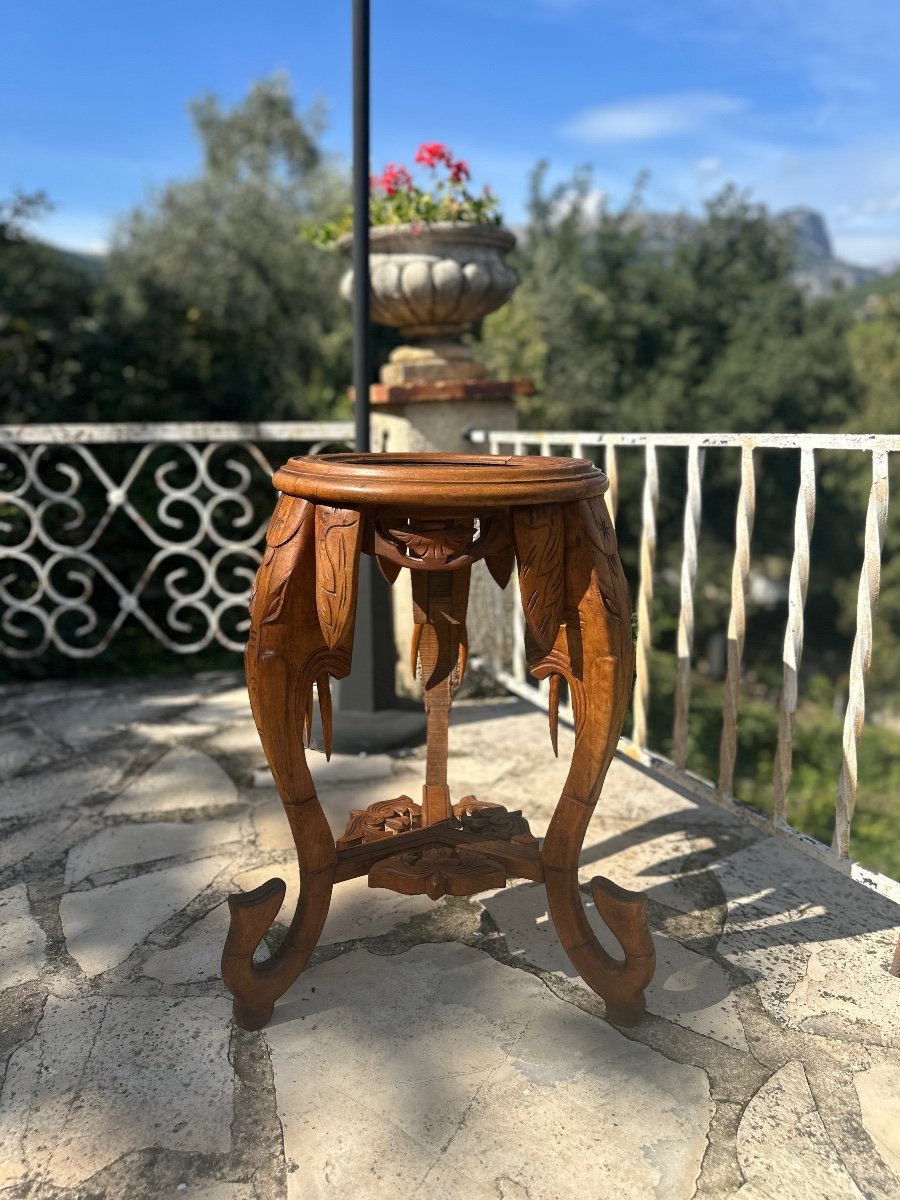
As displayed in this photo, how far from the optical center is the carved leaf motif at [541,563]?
134 cm

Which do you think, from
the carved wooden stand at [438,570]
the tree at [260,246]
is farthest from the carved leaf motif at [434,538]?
the tree at [260,246]

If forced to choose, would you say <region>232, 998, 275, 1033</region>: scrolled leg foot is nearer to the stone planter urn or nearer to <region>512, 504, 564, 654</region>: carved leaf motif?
<region>512, 504, 564, 654</region>: carved leaf motif

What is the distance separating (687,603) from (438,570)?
976 mm

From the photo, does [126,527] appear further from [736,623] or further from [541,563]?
[541,563]

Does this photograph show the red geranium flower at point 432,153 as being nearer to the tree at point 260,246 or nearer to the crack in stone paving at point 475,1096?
the crack in stone paving at point 475,1096

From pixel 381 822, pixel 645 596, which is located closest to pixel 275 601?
pixel 381 822

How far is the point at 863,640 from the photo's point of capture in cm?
167

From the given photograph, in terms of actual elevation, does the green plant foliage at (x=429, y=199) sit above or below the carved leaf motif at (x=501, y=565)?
above

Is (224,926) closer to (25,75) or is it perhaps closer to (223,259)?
(223,259)

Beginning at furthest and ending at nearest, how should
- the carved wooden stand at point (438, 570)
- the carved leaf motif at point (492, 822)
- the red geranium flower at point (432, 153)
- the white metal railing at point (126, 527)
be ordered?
the white metal railing at point (126, 527), the red geranium flower at point (432, 153), the carved leaf motif at point (492, 822), the carved wooden stand at point (438, 570)

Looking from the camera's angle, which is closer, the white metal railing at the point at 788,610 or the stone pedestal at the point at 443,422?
the white metal railing at the point at 788,610

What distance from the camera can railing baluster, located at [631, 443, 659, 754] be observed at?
2248 millimetres

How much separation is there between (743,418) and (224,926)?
18.6m

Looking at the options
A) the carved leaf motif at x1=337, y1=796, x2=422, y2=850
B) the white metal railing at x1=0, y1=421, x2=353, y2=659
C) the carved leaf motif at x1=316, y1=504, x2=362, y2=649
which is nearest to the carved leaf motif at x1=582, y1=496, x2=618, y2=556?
the carved leaf motif at x1=316, y1=504, x2=362, y2=649
